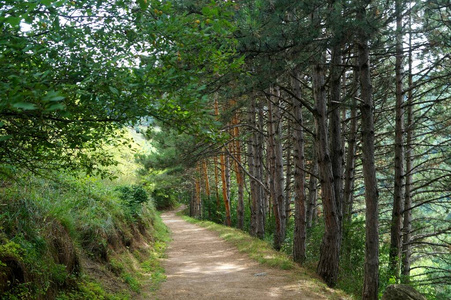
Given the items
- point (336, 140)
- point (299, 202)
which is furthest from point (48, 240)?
point (299, 202)

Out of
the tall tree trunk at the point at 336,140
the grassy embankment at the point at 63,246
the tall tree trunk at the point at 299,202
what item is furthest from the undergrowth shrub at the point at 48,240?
the tall tree trunk at the point at 336,140

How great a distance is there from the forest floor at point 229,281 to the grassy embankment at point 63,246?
0.61m

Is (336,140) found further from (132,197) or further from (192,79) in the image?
(132,197)

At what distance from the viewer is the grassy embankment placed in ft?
14.2

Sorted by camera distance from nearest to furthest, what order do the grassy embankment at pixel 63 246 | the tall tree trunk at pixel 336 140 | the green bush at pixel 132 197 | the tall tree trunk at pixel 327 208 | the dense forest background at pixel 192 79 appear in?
the dense forest background at pixel 192 79, the grassy embankment at pixel 63 246, the tall tree trunk at pixel 327 208, the tall tree trunk at pixel 336 140, the green bush at pixel 132 197

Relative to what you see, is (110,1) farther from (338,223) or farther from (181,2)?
(338,223)

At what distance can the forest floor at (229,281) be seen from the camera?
6.93 metres

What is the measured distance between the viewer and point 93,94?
3.14m

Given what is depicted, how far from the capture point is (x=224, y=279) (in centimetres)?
841

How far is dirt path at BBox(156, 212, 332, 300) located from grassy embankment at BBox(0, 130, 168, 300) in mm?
586

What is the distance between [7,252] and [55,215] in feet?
4.78

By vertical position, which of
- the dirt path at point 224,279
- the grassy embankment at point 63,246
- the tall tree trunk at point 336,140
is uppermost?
the tall tree trunk at point 336,140

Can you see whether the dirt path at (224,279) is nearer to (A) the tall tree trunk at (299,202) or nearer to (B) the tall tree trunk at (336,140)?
(A) the tall tree trunk at (299,202)

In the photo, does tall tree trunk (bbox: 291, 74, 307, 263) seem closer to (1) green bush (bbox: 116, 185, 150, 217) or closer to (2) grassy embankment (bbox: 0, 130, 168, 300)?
(2) grassy embankment (bbox: 0, 130, 168, 300)
